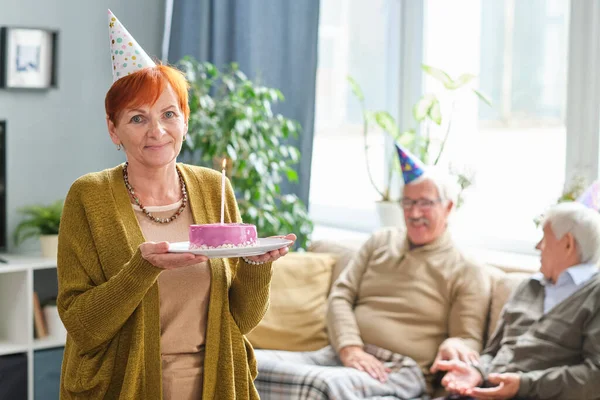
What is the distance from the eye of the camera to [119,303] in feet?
4.74

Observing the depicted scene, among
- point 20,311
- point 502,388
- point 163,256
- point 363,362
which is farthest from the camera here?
point 20,311

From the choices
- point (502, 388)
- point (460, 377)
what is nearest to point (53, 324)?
point (460, 377)

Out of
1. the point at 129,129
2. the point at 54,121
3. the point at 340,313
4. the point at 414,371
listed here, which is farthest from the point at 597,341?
the point at 54,121

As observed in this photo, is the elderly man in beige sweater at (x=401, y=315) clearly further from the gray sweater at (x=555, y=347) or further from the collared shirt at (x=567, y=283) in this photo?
the collared shirt at (x=567, y=283)

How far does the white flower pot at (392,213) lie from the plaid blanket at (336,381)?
2.41ft

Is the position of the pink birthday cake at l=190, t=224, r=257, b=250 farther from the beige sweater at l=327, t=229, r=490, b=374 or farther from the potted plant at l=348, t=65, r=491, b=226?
the potted plant at l=348, t=65, r=491, b=226

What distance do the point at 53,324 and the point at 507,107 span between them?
215cm

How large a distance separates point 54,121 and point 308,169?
4.14 feet

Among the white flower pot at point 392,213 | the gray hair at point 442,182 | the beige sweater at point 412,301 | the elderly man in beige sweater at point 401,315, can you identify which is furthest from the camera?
the white flower pot at point 392,213

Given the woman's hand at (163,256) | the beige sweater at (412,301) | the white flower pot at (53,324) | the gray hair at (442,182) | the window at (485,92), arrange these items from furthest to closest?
the white flower pot at (53,324) → the window at (485,92) → the gray hair at (442,182) → the beige sweater at (412,301) → the woman's hand at (163,256)

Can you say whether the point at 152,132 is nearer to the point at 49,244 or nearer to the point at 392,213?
the point at 392,213

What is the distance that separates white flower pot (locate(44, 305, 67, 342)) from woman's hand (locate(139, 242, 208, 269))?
2.43 metres

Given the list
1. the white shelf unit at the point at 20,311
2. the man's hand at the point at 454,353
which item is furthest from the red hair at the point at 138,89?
the white shelf unit at the point at 20,311

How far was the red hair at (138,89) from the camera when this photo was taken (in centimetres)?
154
